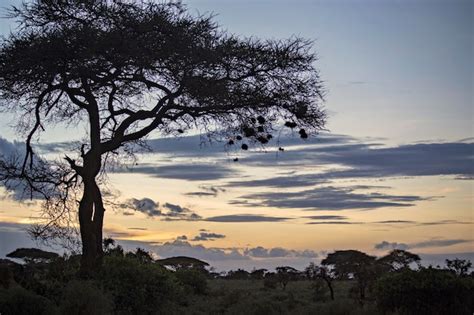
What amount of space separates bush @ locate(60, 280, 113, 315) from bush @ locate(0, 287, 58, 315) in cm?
36

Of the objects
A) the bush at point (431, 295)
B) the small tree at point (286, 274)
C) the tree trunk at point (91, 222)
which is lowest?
the small tree at point (286, 274)

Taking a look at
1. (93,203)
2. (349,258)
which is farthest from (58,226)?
(349,258)

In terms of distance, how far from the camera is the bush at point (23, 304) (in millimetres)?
16656

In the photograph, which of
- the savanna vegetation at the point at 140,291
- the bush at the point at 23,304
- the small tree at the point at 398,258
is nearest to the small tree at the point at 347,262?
the small tree at the point at 398,258

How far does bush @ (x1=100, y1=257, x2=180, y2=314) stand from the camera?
19.4 meters

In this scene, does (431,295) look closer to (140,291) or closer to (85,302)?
(140,291)

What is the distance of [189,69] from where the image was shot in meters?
21.6

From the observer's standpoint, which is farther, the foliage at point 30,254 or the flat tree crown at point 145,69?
the foliage at point 30,254

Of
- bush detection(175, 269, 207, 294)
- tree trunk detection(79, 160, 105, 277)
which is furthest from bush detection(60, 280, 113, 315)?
bush detection(175, 269, 207, 294)

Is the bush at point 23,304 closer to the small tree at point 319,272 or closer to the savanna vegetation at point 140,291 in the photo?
the savanna vegetation at point 140,291

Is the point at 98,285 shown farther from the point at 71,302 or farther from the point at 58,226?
the point at 58,226

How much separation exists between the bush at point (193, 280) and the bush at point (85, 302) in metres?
19.8

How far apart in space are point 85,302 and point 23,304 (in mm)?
1437

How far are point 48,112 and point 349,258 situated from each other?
3636 centimetres
